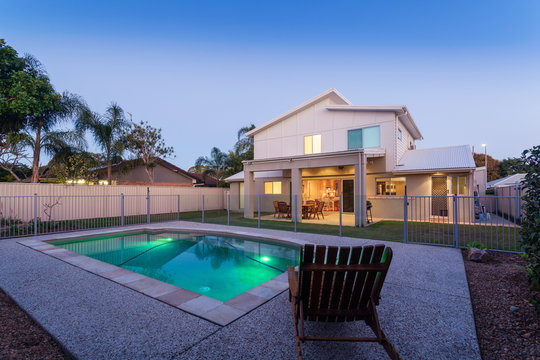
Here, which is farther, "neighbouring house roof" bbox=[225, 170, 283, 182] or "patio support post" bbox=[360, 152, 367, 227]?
"neighbouring house roof" bbox=[225, 170, 283, 182]

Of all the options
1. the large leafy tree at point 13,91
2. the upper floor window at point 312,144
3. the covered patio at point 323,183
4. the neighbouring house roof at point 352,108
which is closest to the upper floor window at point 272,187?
the covered patio at point 323,183

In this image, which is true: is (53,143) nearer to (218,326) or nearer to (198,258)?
(198,258)

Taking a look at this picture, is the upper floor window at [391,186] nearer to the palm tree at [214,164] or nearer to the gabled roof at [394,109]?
the gabled roof at [394,109]

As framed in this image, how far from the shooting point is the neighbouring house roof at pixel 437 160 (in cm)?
1193

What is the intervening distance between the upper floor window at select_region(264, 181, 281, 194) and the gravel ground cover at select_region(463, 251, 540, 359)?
13564 millimetres

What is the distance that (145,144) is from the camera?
1953cm

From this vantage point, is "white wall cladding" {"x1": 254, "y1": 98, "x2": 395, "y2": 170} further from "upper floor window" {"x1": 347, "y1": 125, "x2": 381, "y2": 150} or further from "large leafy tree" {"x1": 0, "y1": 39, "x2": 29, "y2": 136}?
"large leafy tree" {"x1": 0, "y1": 39, "x2": 29, "y2": 136}

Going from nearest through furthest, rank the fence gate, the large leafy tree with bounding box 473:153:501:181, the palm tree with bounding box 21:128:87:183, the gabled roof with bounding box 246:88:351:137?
the fence gate, the palm tree with bounding box 21:128:87:183, the gabled roof with bounding box 246:88:351:137, the large leafy tree with bounding box 473:153:501:181

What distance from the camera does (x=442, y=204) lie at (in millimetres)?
12680

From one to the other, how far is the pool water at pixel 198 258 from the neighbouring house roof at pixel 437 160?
9.04 metres

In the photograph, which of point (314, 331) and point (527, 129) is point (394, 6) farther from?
point (527, 129)

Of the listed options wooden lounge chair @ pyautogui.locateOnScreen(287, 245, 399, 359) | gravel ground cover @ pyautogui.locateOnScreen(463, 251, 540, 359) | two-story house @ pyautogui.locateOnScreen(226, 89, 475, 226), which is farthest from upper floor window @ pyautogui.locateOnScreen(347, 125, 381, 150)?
wooden lounge chair @ pyautogui.locateOnScreen(287, 245, 399, 359)

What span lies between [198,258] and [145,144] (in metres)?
15.3

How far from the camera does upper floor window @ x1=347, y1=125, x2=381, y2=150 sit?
538 inches
